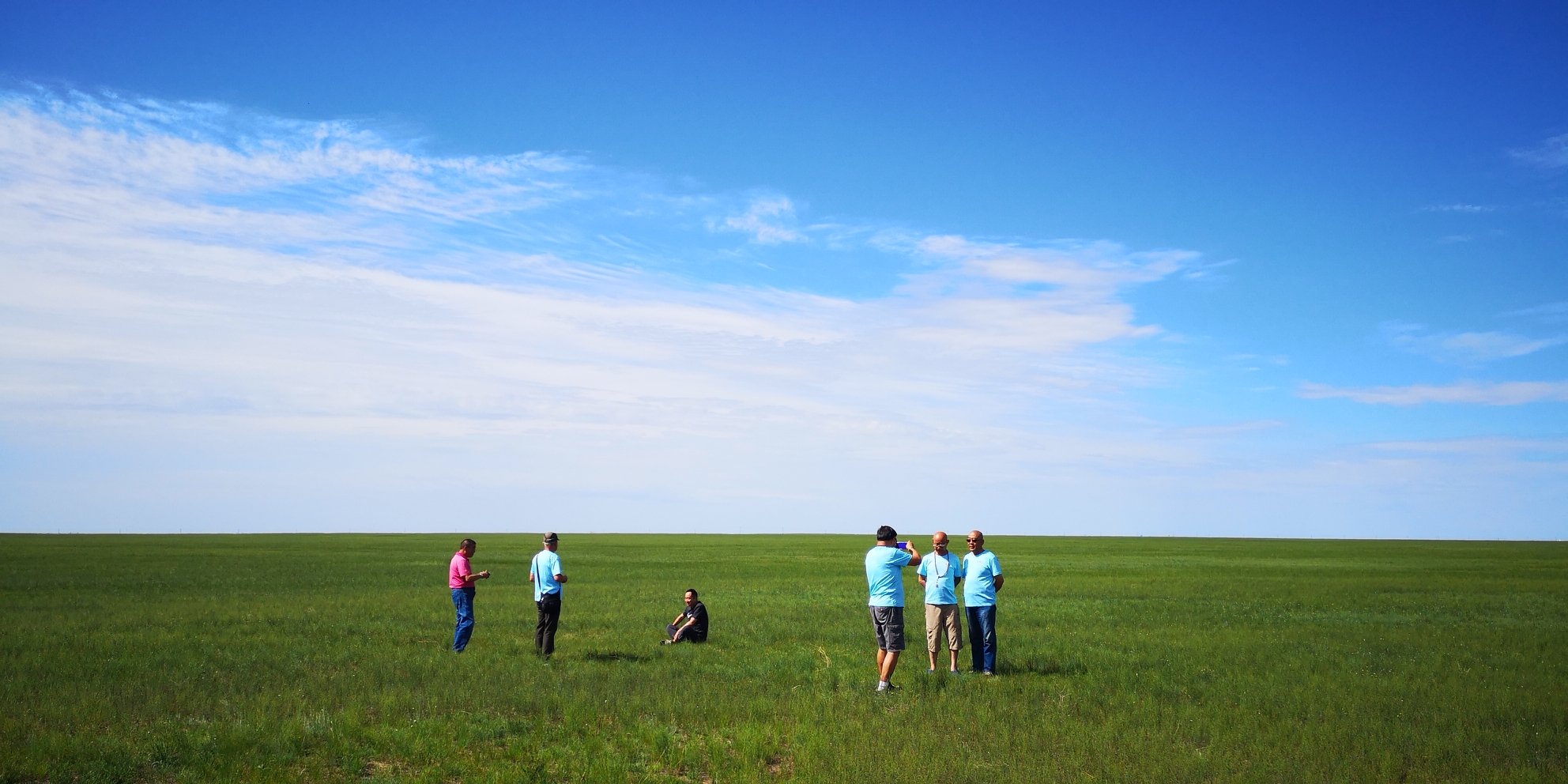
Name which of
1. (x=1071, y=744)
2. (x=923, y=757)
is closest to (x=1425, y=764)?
(x=1071, y=744)

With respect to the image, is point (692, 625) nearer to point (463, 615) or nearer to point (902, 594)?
point (463, 615)

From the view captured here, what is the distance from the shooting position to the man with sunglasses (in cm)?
1595

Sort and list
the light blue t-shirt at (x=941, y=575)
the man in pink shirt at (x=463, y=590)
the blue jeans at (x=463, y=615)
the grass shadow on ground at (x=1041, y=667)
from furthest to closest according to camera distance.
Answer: the blue jeans at (x=463, y=615) < the man in pink shirt at (x=463, y=590) < the grass shadow on ground at (x=1041, y=667) < the light blue t-shirt at (x=941, y=575)

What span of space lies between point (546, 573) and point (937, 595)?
7.11 meters

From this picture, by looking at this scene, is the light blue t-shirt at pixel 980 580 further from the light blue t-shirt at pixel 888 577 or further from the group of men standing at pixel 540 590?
the group of men standing at pixel 540 590

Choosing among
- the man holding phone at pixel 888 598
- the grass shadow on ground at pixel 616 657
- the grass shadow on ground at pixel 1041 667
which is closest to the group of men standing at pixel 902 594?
the man holding phone at pixel 888 598

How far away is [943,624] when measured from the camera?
53.0ft

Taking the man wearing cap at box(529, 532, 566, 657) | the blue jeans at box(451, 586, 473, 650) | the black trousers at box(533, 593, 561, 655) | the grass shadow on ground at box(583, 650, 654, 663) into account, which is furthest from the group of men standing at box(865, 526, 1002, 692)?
the blue jeans at box(451, 586, 473, 650)

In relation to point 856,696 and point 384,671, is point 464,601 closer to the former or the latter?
point 384,671

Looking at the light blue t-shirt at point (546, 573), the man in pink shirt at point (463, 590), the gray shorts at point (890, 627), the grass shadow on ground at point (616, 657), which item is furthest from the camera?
the man in pink shirt at point (463, 590)

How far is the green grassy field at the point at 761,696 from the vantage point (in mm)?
10914

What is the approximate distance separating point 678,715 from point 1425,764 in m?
8.97

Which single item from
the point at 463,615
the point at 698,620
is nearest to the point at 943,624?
the point at 698,620

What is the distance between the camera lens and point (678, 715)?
13.4 metres
